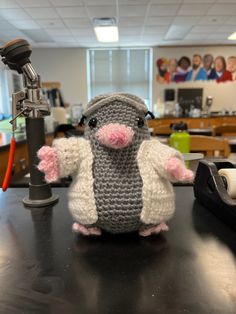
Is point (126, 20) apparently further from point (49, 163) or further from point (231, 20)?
point (49, 163)

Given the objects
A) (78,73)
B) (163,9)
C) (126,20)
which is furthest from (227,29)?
(78,73)

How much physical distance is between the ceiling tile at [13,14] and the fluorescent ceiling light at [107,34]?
0.98m

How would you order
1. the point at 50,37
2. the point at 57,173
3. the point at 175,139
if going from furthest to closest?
1. the point at 50,37
2. the point at 175,139
3. the point at 57,173

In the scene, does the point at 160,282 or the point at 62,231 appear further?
the point at 62,231

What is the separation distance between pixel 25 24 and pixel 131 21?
1.45 metres

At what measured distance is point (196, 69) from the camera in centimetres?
535

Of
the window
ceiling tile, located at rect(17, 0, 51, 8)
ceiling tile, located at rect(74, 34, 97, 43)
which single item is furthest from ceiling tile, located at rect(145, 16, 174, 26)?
the window

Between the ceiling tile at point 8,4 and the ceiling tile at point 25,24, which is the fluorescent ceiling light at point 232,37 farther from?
the ceiling tile at point 8,4

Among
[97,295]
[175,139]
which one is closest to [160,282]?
[97,295]

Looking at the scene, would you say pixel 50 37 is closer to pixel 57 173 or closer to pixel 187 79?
pixel 187 79

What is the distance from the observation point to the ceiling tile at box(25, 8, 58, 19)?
3.24 meters

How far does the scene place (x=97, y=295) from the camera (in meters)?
0.31

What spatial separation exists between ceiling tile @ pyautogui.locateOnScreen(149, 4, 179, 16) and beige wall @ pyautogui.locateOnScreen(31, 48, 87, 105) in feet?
7.80

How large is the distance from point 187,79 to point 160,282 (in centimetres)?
548
